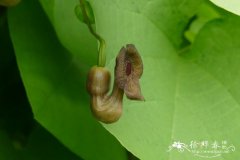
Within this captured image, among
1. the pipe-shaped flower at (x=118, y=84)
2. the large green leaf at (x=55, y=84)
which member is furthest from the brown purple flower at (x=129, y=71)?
the large green leaf at (x=55, y=84)

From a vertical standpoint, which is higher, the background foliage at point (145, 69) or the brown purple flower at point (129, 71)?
the brown purple flower at point (129, 71)

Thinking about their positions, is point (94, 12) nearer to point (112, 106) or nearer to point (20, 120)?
point (112, 106)

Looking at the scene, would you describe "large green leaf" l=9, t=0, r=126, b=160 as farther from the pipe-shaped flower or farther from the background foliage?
the pipe-shaped flower

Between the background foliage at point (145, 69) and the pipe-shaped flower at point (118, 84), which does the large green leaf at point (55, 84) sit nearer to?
the background foliage at point (145, 69)

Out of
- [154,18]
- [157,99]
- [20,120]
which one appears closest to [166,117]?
[157,99]

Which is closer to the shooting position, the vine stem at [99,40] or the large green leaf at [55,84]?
the vine stem at [99,40]

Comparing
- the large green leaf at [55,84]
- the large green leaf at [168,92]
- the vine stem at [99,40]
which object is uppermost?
the vine stem at [99,40]

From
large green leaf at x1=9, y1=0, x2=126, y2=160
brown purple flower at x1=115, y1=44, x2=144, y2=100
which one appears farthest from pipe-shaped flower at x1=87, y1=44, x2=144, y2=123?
large green leaf at x1=9, y1=0, x2=126, y2=160

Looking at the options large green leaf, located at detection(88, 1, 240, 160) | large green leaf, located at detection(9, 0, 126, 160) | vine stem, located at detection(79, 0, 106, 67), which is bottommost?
large green leaf, located at detection(9, 0, 126, 160)

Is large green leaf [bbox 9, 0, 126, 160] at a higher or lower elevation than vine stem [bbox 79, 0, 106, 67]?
lower
